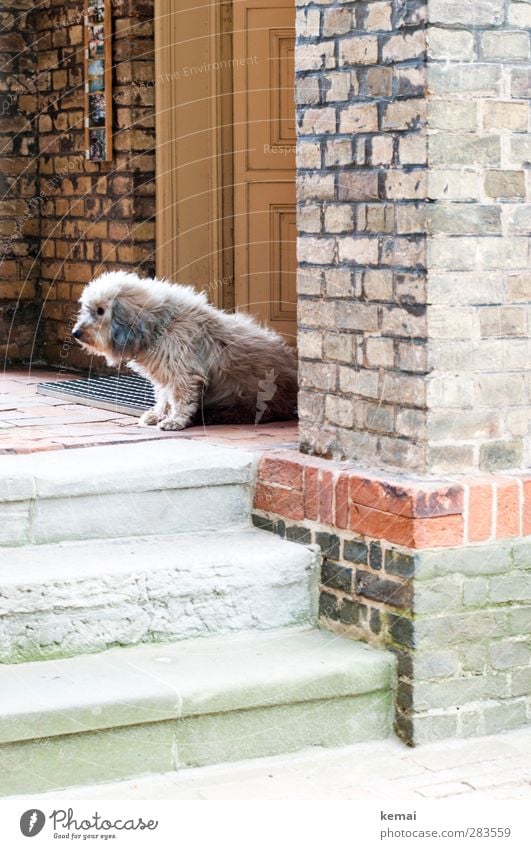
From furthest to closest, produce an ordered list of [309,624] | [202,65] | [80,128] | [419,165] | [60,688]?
[80,128], [202,65], [309,624], [419,165], [60,688]

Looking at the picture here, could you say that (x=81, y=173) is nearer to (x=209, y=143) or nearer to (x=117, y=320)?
(x=209, y=143)

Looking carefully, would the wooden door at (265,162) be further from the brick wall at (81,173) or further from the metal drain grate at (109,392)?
the metal drain grate at (109,392)

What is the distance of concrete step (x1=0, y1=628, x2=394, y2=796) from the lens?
12.2 feet

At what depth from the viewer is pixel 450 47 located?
4.07 m

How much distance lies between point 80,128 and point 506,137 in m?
4.22

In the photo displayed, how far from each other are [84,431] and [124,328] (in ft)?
1.42

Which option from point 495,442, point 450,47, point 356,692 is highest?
point 450,47

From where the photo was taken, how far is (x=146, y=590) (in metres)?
4.21

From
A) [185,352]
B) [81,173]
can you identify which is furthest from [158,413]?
[81,173]

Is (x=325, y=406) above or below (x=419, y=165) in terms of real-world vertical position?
below

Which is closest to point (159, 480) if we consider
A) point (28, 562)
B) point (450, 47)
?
point (28, 562)

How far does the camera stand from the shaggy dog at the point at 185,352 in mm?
5523

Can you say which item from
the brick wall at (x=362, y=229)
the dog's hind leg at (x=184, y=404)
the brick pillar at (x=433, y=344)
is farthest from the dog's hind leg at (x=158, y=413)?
the brick pillar at (x=433, y=344)

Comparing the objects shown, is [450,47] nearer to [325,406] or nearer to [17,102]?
[325,406]
